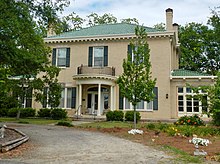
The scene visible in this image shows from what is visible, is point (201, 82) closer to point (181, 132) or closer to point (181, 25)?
point (181, 132)

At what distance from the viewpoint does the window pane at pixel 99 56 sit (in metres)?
21.8

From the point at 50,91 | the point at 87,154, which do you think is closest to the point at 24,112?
the point at 50,91

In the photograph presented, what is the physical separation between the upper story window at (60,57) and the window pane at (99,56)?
8.36 ft

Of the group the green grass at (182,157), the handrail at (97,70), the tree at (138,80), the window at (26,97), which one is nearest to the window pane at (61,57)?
the handrail at (97,70)

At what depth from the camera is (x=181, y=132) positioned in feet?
38.8

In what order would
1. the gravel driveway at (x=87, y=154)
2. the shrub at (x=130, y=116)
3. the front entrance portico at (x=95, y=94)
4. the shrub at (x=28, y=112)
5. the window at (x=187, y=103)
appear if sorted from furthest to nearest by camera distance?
the shrub at (x=28, y=112) → the front entrance portico at (x=95, y=94) → the window at (x=187, y=103) → the shrub at (x=130, y=116) → the gravel driveway at (x=87, y=154)

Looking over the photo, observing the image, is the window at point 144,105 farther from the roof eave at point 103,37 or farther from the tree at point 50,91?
the tree at point 50,91

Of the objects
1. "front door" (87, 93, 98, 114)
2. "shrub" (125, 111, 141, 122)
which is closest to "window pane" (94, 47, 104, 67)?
"front door" (87, 93, 98, 114)

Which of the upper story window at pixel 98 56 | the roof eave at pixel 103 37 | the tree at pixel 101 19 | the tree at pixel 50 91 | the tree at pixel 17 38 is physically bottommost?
the tree at pixel 50 91

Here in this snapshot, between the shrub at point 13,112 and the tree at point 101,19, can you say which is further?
the tree at point 101,19

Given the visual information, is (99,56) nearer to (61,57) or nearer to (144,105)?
(61,57)

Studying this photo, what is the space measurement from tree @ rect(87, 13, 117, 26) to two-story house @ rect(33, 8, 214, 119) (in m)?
17.1

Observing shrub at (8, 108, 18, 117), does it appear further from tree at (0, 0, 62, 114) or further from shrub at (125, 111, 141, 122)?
tree at (0, 0, 62, 114)

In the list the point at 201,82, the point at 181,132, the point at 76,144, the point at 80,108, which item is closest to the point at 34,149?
the point at 76,144
